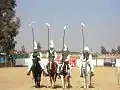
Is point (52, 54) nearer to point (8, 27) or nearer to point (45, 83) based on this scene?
point (45, 83)

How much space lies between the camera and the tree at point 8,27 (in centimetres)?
6184

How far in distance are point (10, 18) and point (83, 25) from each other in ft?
137

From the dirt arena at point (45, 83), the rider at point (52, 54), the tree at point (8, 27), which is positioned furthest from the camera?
the tree at point (8, 27)

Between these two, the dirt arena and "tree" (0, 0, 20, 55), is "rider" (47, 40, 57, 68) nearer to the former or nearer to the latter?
the dirt arena

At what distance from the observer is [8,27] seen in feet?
207

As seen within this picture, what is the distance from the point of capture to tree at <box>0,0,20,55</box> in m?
61.8

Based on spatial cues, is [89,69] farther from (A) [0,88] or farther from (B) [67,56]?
(A) [0,88]

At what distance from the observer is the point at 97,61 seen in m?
65.2

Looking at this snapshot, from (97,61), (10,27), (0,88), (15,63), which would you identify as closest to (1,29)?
(10,27)

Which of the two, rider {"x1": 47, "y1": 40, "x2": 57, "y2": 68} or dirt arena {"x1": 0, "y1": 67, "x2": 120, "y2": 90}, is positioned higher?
rider {"x1": 47, "y1": 40, "x2": 57, "y2": 68}

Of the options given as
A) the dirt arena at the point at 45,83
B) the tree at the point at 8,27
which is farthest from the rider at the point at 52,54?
the tree at the point at 8,27

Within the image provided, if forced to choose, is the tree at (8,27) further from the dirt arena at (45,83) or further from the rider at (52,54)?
the rider at (52,54)

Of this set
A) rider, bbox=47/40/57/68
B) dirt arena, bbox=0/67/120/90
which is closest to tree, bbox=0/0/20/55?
dirt arena, bbox=0/67/120/90

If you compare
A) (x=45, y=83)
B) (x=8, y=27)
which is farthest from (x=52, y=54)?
(x=8, y=27)
